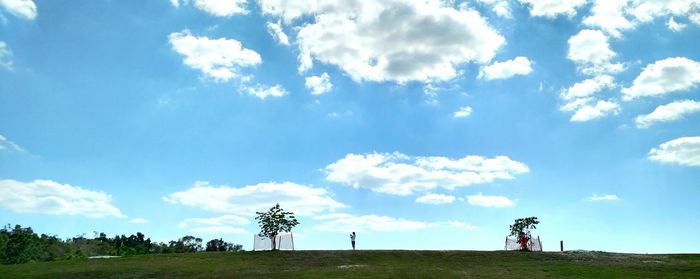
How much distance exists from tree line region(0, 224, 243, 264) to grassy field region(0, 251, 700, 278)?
2130cm

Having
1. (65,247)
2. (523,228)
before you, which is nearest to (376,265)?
(523,228)

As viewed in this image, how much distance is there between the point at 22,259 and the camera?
106125 mm

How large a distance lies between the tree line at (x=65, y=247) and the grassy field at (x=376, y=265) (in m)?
21.3

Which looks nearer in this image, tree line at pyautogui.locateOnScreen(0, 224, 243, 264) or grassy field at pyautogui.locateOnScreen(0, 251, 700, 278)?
grassy field at pyautogui.locateOnScreen(0, 251, 700, 278)

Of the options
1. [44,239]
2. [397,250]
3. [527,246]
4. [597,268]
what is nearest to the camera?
[597,268]

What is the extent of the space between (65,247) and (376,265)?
100287 millimetres

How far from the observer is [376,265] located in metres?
53.8

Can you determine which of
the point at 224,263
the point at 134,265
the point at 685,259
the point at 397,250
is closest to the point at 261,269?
the point at 224,263

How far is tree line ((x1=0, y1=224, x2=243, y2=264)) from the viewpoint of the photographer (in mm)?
105938

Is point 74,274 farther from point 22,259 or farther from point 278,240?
point 22,259

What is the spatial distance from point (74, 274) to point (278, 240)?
79.3 ft

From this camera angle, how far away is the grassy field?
47.4 metres

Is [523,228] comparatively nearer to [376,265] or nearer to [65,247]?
[376,265]

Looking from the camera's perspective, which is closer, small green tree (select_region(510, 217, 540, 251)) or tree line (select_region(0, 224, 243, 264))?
small green tree (select_region(510, 217, 540, 251))
